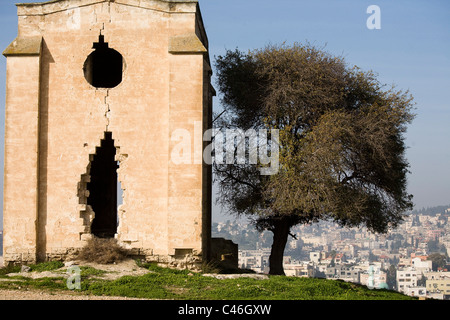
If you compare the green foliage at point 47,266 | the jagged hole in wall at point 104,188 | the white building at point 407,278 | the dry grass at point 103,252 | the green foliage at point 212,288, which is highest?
the jagged hole in wall at point 104,188

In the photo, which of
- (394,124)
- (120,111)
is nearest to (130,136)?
(120,111)

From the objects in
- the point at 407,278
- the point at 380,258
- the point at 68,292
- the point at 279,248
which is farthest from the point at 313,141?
A: the point at 380,258

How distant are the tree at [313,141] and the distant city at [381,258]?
5.17 ft

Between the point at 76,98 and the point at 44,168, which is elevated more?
the point at 76,98

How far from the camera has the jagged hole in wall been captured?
22766 mm

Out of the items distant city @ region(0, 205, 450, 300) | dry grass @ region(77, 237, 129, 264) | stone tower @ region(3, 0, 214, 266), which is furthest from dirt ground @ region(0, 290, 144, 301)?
distant city @ region(0, 205, 450, 300)

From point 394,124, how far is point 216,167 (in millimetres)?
7097

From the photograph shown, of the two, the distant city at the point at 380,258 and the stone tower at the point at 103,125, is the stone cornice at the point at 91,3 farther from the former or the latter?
the distant city at the point at 380,258

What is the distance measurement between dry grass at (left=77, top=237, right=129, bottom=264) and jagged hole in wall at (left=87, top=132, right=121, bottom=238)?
230 inches

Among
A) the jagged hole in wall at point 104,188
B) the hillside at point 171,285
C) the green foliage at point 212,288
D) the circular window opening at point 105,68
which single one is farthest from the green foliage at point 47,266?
the circular window opening at point 105,68

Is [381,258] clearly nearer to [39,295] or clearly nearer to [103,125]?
[103,125]

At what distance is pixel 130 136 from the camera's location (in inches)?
667

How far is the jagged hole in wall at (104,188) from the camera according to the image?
74.7 ft

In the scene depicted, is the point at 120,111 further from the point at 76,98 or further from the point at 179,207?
the point at 179,207
